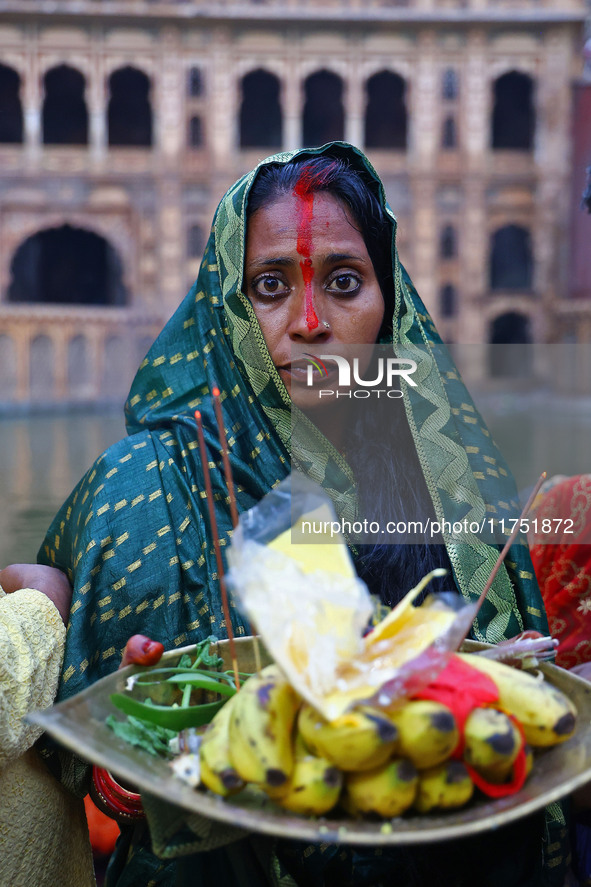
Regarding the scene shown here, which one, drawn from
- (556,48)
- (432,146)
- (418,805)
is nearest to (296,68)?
(432,146)

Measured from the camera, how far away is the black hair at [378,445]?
131 centimetres

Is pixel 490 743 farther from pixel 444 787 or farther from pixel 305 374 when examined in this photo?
pixel 305 374

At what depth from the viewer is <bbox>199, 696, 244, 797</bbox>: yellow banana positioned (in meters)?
0.72

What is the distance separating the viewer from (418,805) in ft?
2.33

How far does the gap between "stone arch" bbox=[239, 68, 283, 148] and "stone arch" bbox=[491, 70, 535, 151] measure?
14.9ft

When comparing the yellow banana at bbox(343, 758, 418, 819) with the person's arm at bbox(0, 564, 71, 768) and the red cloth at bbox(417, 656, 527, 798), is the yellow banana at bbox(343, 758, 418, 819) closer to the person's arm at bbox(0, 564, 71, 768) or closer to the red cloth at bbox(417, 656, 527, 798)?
the red cloth at bbox(417, 656, 527, 798)

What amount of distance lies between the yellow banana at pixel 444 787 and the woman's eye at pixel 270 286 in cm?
86

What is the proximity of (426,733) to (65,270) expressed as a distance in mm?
17728

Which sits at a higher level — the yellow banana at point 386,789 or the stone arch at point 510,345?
the stone arch at point 510,345

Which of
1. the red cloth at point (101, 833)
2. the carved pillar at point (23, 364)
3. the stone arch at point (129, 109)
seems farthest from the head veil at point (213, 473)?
the stone arch at point (129, 109)

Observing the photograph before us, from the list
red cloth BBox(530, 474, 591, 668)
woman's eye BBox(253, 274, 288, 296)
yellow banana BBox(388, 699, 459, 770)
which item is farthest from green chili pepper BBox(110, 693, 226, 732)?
red cloth BBox(530, 474, 591, 668)

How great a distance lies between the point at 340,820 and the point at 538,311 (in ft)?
53.5

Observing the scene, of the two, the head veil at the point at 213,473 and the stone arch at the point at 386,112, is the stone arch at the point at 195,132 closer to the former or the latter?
the stone arch at the point at 386,112

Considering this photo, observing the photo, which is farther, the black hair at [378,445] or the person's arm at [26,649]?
the black hair at [378,445]
